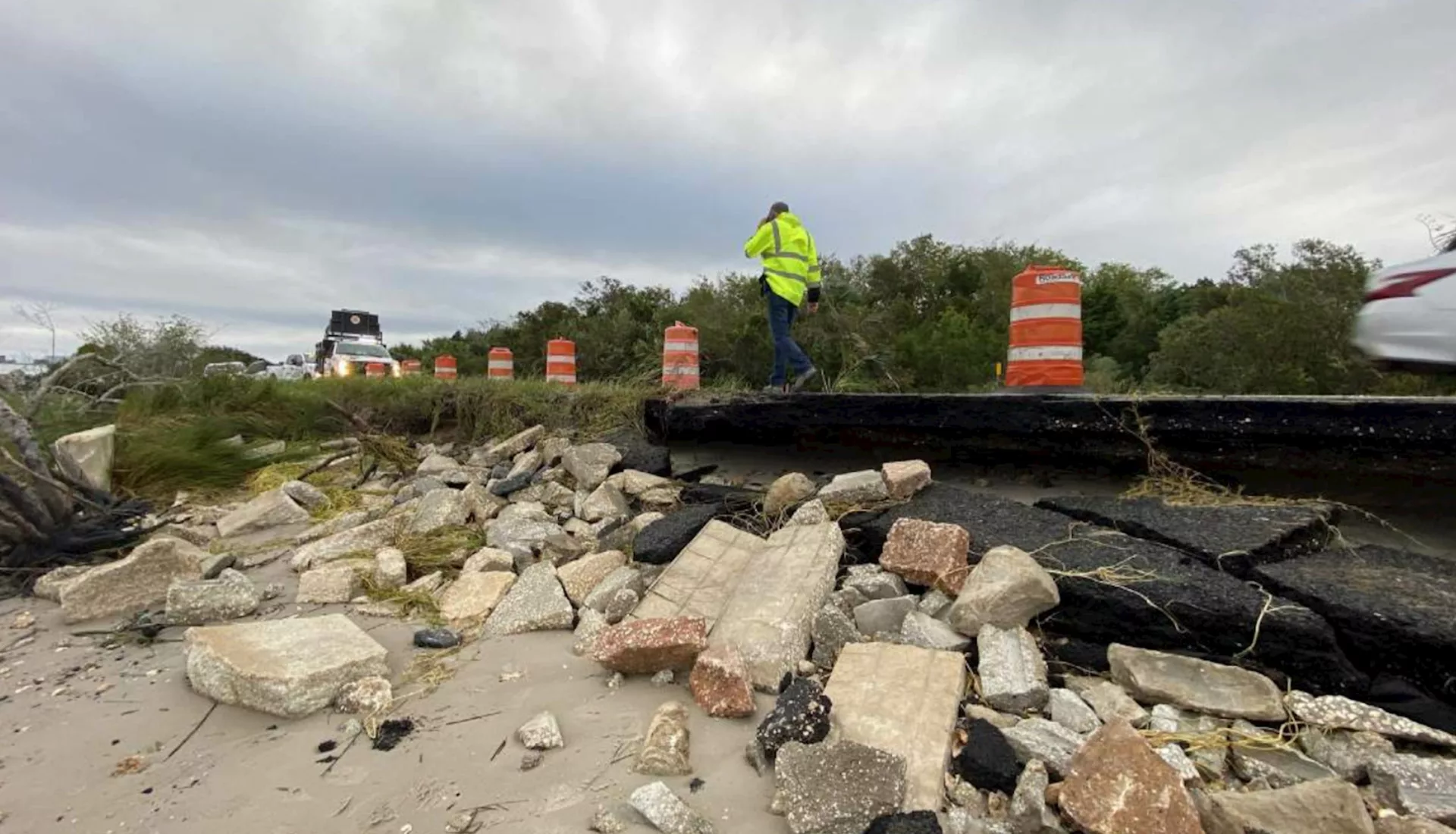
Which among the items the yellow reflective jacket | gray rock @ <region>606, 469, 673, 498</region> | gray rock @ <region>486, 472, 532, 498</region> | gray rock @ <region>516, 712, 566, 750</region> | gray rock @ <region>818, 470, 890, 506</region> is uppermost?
the yellow reflective jacket

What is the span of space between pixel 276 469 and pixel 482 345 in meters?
16.1

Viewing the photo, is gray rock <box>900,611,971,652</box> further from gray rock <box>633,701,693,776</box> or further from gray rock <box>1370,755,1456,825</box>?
gray rock <box>1370,755,1456,825</box>

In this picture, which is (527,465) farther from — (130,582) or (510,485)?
(130,582)

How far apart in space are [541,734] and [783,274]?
4.56 m

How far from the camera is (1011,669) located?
84.0 inches

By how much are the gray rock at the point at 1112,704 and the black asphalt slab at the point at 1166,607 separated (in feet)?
0.86

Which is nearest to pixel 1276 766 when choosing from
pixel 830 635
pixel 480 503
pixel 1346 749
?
pixel 1346 749

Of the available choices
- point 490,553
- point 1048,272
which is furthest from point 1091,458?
point 490,553

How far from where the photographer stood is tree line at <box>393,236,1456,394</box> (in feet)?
27.8

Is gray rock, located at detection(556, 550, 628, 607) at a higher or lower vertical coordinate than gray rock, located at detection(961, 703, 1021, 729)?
higher

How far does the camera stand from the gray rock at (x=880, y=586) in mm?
2686

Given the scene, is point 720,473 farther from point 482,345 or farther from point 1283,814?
point 482,345

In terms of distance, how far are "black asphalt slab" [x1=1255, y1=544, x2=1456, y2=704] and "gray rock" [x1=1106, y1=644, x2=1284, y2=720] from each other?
34 centimetres

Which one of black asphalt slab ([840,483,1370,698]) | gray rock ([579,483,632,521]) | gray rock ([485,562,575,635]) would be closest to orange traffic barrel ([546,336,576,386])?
gray rock ([579,483,632,521])
